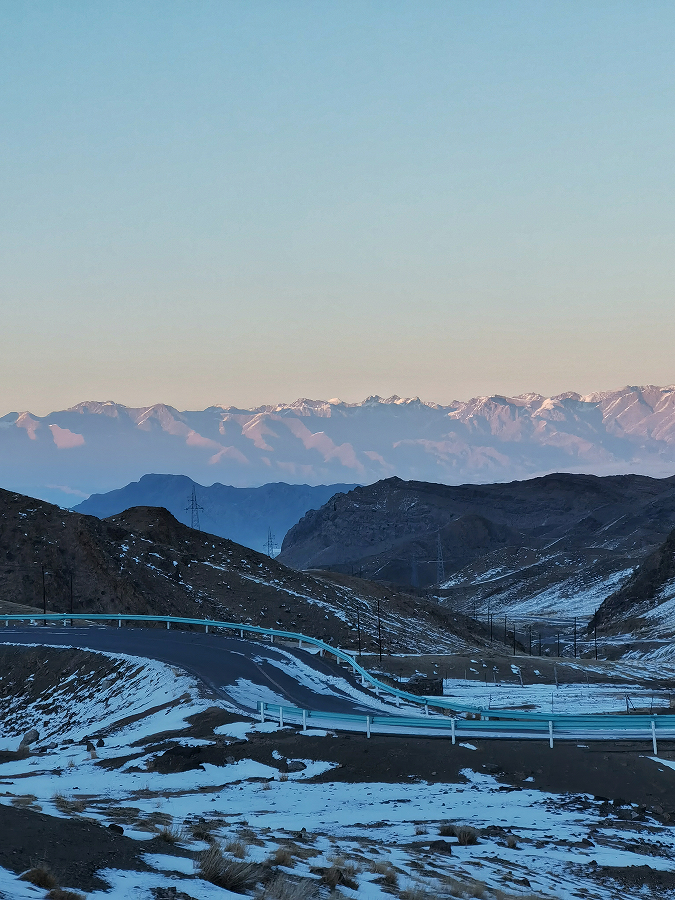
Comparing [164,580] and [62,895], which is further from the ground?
[164,580]

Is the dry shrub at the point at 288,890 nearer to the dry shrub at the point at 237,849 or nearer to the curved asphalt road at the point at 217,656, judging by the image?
the dry shrub at the point at 237,849

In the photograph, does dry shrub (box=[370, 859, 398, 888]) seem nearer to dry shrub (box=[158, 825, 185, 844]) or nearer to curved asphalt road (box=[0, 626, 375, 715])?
dry shrub (box=[158, 825, 185, 844])

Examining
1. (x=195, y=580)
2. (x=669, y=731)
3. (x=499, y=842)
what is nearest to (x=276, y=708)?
(x=669, y=731)

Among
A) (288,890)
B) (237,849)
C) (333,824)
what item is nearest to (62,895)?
(288,890)

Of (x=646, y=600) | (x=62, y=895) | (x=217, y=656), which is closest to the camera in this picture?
(x=62, y=895)

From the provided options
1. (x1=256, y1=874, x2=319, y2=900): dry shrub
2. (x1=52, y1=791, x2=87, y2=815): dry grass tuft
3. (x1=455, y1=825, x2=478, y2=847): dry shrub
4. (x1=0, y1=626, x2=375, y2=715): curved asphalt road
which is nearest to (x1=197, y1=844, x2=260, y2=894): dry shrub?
(x1=256, y1=874, x2=319, y2=900): dry shrub

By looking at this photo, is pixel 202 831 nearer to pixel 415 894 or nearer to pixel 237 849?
pixel 237 849

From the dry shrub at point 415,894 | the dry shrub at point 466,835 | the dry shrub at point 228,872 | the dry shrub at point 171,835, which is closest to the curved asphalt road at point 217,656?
the dry shrub at point 466,835
